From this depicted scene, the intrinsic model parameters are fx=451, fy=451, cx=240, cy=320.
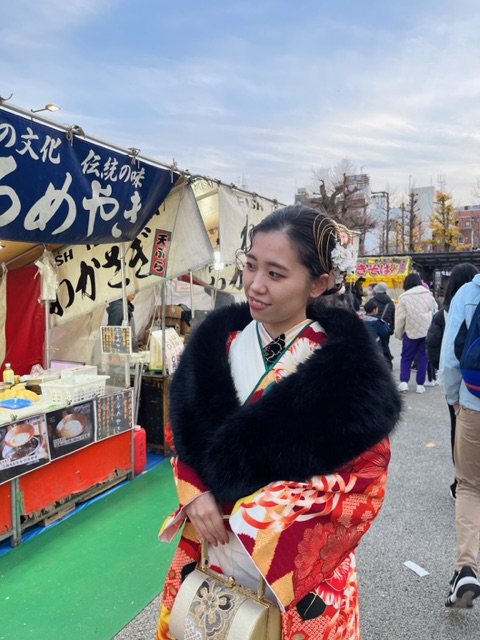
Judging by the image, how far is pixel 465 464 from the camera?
9.14 feet

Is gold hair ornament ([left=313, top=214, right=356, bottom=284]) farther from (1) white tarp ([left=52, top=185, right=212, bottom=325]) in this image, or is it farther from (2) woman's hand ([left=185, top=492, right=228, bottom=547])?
(1) white tarp ([left=52, top=185, right=212, bottom=325])

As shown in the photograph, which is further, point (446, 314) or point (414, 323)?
point (414, 323)

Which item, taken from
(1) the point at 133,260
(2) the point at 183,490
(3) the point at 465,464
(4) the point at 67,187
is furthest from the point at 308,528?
(1) the point at 133,260

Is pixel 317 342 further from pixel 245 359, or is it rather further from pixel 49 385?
pixel 49 385

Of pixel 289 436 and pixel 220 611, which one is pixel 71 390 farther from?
pixel 289 436

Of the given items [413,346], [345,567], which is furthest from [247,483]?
[413,346]

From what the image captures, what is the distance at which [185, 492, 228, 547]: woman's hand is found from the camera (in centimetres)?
132

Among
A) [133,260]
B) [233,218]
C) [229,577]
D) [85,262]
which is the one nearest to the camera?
[229,577]

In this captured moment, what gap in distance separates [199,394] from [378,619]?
216 centimetres

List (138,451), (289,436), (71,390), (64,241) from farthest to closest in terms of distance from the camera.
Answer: (138,451) < (71,390) < (64,241) < (289,436)

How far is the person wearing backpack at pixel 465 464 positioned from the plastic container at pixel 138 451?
118 inches

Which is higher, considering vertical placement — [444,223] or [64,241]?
[444,223]

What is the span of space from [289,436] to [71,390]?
305 cm

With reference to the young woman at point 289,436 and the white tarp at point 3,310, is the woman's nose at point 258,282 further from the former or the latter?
the white tarp at point 3,310
